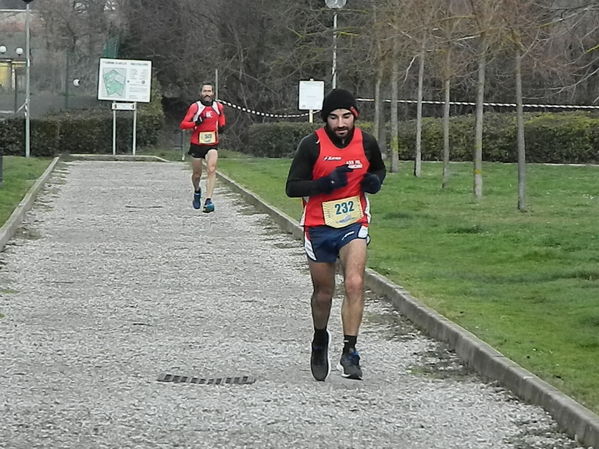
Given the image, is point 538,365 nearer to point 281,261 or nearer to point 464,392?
point 464,392

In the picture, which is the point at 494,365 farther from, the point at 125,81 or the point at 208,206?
the point at 125,81

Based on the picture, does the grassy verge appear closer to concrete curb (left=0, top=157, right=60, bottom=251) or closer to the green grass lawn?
concrete curb (left=0, top=157, right=60, bottom=251)

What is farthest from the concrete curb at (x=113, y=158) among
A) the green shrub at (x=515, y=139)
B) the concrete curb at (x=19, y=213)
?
the concrete curb at (x=19, y=213)

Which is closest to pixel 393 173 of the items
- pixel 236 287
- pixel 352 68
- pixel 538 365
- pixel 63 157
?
pixel 352 68

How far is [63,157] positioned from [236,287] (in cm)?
2633

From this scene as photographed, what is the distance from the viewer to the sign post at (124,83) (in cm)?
4028

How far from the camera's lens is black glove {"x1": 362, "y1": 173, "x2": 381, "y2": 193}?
28.6ft

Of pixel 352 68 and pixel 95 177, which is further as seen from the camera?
pixel 352 68

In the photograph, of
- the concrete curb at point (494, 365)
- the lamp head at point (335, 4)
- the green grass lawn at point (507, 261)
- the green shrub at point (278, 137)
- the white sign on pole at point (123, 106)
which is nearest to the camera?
the concrete curb at point (494, 365)

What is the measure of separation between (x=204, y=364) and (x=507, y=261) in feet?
19.0

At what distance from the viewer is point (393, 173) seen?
30.2 m

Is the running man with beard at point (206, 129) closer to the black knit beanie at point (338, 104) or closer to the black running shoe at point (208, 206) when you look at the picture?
the black running shoe at point (208, 206)

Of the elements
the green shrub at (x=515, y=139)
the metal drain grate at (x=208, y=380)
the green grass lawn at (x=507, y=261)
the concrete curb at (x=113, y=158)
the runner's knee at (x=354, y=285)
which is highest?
the green shrub at (x=515, y=139)

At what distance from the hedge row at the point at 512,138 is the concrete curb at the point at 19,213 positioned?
12499 millimetres
